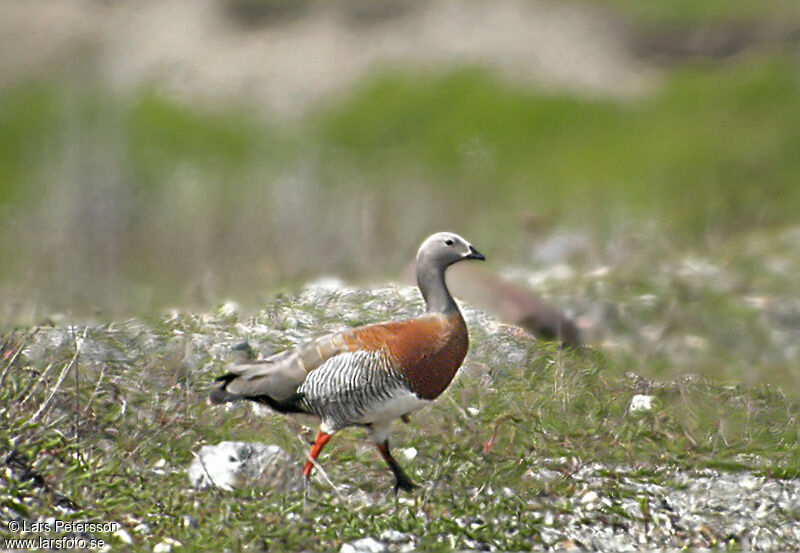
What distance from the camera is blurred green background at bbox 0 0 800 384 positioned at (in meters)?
15.7

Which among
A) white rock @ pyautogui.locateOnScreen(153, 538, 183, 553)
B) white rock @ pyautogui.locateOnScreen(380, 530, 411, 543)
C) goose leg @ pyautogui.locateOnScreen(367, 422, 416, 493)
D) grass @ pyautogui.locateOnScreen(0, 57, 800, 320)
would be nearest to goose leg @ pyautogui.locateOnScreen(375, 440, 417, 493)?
goose leg @ pyautogui.locateOnScreen(367, 422, 416, 493)

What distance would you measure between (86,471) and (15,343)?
4.91 feet

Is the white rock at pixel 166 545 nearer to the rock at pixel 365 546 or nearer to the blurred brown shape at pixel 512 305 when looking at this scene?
the rock at pixel 365 546

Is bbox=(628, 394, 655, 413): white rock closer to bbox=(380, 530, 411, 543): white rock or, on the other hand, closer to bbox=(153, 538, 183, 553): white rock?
bbox=(380, 530, 411, 543): white rock

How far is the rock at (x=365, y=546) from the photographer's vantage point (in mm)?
7770

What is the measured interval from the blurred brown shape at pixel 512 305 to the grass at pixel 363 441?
52 centimetres

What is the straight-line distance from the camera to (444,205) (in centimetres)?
2272

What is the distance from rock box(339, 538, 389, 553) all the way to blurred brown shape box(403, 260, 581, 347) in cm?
319

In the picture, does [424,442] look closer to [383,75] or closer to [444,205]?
[444,205]

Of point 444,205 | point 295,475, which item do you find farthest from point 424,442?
point 444,205

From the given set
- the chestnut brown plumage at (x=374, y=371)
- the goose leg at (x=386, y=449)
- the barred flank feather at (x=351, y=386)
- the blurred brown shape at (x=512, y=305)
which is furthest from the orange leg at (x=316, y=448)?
the blurred brown shape at (x=512, y=305)

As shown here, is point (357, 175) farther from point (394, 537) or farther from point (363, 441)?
point (394, 537)

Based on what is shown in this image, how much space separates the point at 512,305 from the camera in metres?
10.9

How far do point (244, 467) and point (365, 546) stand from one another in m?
1.10
